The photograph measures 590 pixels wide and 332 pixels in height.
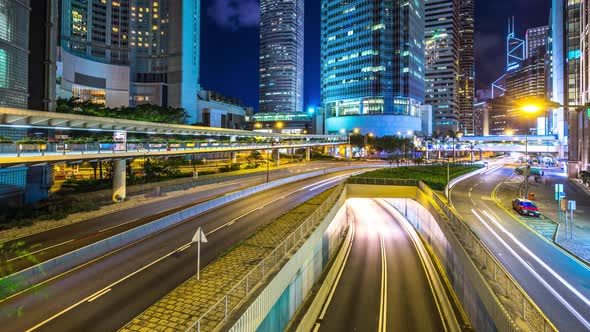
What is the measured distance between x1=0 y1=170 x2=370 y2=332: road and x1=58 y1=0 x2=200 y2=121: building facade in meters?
113

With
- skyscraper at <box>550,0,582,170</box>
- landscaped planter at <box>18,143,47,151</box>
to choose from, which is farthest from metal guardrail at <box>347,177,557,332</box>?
skyscraper at <box>550,0,582,170</box>

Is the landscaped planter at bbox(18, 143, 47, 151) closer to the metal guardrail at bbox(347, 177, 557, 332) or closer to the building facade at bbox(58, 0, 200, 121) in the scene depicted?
the metal guardrail at bbox(347, 177, 557, 332)

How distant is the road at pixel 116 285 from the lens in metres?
11.1

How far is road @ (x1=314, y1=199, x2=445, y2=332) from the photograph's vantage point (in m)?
16.6

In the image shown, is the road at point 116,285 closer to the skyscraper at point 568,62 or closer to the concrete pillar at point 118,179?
the concrete pillar at point 118,179

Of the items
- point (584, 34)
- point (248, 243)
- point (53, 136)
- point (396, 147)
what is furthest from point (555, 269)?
point (396, 147)

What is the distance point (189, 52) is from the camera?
12781cm

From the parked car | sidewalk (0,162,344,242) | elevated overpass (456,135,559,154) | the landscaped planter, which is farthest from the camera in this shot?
elevated overpass (456,135,559,154)

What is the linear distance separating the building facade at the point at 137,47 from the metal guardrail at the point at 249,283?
119020mm

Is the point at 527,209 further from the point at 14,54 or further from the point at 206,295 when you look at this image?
the point at 14,54

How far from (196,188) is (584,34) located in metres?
72.3

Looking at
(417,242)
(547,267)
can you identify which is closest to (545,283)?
(547,267)

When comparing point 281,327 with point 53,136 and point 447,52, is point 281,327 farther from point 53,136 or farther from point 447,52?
point 447,52

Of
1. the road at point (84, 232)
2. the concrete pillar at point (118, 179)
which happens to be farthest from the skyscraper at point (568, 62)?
the concrete pillar at point (118, 179)
